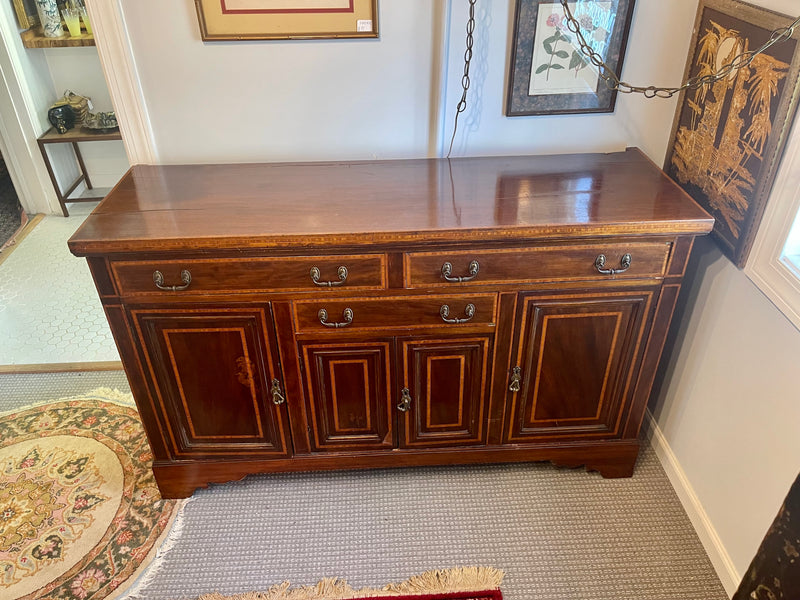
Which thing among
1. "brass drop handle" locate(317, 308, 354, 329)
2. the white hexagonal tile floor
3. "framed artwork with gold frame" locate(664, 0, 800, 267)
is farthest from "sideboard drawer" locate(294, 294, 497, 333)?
the white hexagonal tile floor

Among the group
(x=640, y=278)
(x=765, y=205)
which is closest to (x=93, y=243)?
(x=640, y=278)

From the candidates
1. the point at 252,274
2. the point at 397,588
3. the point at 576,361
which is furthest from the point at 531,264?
the point at 397,588

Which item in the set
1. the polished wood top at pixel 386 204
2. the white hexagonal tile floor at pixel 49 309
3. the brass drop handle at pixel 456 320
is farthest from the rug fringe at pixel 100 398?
the brass drop handle at pixel 456 320

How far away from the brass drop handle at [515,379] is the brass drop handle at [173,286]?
926 millimetres

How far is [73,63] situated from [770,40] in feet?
11.2

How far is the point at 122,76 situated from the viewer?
1.77 metres

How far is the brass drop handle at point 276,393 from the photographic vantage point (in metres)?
1.76

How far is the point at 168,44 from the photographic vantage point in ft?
5.72

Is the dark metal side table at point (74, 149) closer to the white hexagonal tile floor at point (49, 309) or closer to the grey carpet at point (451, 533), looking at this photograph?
the white hexagonal tile floor at point (49, 309)

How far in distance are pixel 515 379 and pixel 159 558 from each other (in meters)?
1.16

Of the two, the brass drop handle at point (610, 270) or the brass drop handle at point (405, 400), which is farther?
the brass drop handle at point (405, 400)

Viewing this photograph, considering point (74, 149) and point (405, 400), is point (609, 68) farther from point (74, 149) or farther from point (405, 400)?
point (74, 149)

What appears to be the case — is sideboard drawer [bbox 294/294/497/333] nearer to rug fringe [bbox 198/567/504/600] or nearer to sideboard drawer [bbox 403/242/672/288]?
sideboard drawer [bbox 403/242/672/288]

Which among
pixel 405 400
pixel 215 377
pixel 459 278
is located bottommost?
pixel 405 400
